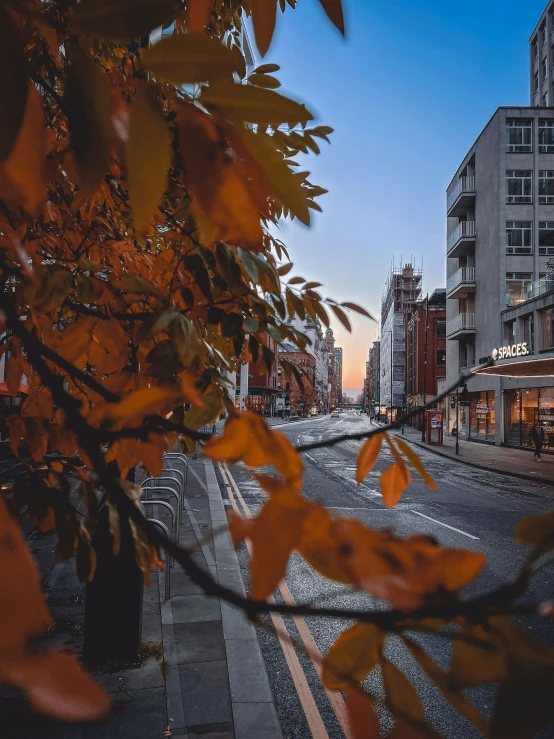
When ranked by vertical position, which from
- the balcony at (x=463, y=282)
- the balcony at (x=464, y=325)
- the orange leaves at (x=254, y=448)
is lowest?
the orange leaves at (x=254, y=448)

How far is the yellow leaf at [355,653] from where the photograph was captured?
2.80ft

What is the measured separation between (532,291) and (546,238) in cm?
728

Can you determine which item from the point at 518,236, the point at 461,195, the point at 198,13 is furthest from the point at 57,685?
the point at 461,195

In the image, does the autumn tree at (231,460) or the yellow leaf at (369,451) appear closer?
the autumn tree at (231,460)

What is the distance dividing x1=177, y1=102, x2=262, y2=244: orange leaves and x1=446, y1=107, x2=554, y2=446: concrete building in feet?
97.1

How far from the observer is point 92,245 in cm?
283

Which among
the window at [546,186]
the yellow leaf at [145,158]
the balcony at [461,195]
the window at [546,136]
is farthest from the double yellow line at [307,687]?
the balcony at [461,195]

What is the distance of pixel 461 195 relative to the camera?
38719 millimetres

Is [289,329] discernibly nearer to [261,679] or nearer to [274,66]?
[274,66]

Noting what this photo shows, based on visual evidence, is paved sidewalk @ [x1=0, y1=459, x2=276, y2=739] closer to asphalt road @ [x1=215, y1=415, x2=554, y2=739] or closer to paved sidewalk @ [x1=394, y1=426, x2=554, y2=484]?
asphalt road @ [x1=215, y1=415, x2=554, y2=739]

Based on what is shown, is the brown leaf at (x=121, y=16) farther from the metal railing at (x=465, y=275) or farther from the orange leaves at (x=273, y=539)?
the metal railing at (x=465, y=275)

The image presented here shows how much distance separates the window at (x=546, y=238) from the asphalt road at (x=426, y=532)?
18038 millimetres

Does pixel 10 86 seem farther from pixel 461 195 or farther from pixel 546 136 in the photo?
pixel 461 195

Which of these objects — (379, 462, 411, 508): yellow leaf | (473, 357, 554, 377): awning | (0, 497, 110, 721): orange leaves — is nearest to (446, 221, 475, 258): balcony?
(473, 357, 554, 377): awning
